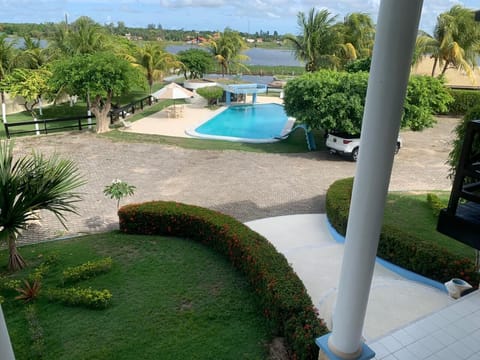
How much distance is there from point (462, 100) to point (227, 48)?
20811mm

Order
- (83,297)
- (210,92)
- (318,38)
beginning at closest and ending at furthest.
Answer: (83,297)
(318,38)
(210,92)

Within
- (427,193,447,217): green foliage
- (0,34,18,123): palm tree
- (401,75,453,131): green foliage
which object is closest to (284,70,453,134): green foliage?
(401,75,453,131): green foliage

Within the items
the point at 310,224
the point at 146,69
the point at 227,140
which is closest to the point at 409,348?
the point at 310,224

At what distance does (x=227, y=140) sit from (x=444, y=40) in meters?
17.7

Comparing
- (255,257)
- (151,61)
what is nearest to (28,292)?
(255,257)

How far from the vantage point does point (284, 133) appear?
73.7 feet

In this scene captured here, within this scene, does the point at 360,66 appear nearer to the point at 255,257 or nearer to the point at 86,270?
the point at 255,257

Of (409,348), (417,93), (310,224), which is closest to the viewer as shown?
(409,348)

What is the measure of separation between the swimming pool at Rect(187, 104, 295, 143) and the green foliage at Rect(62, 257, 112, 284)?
552 inches

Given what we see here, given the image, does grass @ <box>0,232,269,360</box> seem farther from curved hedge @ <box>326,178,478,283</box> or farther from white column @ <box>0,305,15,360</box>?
curved hedge @ <box>326,178,478,283</box>

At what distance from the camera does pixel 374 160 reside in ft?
10.9

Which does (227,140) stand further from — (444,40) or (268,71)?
(268,71)

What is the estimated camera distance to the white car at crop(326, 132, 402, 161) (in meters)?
16.5

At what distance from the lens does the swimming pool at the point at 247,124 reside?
2203cm
